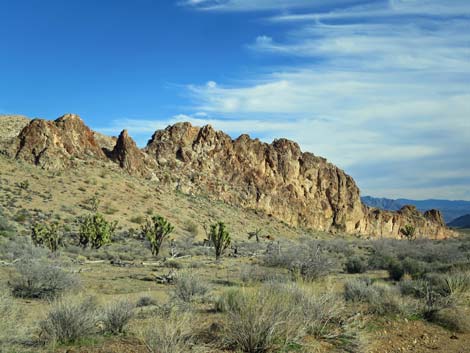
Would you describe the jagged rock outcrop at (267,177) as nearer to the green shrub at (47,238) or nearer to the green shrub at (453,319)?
the green shrub at (47,238)

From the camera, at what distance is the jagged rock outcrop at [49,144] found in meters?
56.2

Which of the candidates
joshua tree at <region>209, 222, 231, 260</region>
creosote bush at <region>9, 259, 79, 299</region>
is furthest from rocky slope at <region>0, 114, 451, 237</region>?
creosote bush at <region>9, 259, 79, 299</region>

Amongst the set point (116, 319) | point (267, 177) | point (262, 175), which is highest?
point (262, 175)

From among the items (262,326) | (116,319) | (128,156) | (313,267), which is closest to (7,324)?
(116,319)

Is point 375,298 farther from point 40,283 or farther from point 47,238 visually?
point 47,238

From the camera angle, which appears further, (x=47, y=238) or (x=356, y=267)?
(x=47, y=238)

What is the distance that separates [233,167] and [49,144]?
34150mm

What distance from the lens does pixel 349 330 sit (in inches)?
344

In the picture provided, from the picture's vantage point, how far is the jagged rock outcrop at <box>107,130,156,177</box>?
66000 millimetres

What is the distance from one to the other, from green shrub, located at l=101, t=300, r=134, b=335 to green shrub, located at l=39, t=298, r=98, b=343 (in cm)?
66

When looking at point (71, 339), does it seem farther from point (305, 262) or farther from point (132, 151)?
point (132, 151)

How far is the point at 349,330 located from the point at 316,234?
76711mm

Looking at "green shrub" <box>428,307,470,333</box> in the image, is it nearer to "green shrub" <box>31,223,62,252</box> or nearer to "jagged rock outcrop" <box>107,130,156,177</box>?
Answer: "green shrub" <box>31,223,62,252</box>

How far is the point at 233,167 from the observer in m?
82.1
